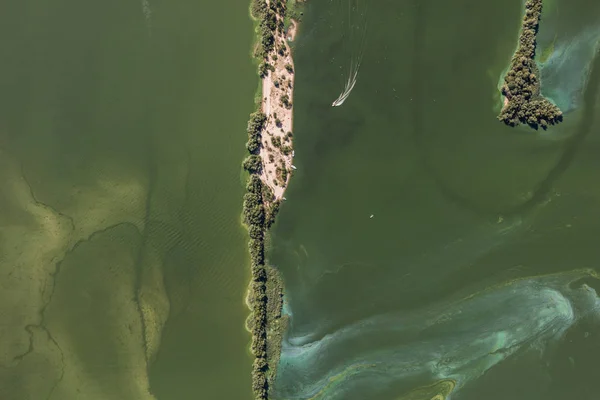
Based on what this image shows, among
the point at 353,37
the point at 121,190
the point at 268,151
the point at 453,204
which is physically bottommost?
the point at 453,204

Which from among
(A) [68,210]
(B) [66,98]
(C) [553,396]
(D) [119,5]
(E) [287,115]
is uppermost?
(D) [119,5]

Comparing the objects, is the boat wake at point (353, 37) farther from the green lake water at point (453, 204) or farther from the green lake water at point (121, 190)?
the green lake water at point (121, 190)

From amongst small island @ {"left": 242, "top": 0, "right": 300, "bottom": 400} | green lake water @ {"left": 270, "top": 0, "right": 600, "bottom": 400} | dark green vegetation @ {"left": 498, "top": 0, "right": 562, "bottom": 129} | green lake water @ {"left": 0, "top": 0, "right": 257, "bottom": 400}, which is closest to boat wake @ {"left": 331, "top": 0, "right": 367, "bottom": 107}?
green lake water @ {"left": 270, "top": 0, "right": 600, "bottom": 400}

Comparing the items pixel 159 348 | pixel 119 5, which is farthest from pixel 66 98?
pixel 159 348

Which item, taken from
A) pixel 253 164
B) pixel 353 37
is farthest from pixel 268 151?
pixel 353 37

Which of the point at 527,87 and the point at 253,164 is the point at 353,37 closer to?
the point at 253,164

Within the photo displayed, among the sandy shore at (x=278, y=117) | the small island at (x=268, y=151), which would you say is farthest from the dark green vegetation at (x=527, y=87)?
the small island at (x=268, y=151)

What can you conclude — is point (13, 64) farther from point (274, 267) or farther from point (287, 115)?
point (274, 267)
